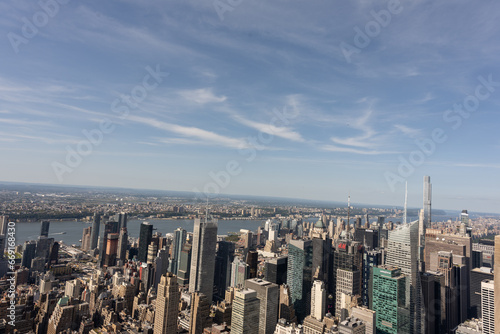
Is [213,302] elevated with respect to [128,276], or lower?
lower

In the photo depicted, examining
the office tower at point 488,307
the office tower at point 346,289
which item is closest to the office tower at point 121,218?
the office tower at point 346,289

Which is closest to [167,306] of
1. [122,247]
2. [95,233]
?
[122,247]

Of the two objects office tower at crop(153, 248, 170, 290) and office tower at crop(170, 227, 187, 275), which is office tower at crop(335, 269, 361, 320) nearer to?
office tower at crop(153, 248, 170, 290)

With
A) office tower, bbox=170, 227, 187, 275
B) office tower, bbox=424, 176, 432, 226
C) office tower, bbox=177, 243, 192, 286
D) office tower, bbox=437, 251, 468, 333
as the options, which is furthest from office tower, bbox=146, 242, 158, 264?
office tower, bbox=424, 176, 432, 226

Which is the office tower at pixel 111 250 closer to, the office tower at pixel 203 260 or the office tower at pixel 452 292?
the office tower at pixel 203 260

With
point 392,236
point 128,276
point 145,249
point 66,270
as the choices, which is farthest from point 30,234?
point 392,236

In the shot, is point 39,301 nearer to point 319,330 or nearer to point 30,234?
point 319,330
